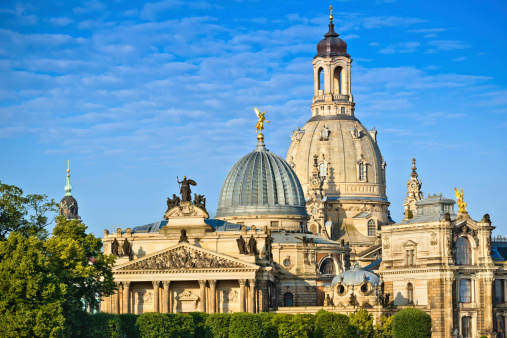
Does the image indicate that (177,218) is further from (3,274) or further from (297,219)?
(3,274)

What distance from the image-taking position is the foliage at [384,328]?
14662 centimetres

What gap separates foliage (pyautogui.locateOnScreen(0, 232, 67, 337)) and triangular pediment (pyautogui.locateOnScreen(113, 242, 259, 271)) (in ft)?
115

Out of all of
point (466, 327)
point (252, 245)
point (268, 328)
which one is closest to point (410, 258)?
point (466, 327)

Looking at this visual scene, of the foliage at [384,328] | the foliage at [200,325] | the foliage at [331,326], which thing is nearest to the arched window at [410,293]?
the foliage at [384,328]

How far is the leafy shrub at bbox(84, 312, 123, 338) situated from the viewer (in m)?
122

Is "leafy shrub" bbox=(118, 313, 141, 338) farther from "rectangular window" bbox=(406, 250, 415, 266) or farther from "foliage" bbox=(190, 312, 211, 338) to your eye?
"rectangular window" bbox=(406, 250, 415, 266)

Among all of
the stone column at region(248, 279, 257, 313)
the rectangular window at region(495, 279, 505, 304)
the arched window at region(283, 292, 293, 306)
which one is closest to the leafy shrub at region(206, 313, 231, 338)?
the stone column at region(248, 279, 257, 313)

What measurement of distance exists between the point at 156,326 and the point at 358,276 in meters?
31.4

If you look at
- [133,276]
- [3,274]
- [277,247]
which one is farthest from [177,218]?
[3,274]

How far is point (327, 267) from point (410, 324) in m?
31.9

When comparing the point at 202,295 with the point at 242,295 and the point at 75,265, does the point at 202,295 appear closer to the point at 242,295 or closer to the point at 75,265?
the point at 242,295

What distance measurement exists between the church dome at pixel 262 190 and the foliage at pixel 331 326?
123 feet

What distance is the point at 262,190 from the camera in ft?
579

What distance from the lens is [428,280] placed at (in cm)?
15425
